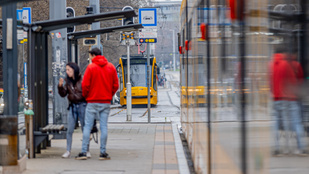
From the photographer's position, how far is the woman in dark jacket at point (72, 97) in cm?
895

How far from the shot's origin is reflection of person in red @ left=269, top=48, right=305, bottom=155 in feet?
6.51

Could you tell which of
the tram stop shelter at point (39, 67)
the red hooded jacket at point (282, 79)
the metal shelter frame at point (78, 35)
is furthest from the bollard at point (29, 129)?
the red hooded jacket at point (282, 79)

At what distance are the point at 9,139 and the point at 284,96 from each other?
206 inches

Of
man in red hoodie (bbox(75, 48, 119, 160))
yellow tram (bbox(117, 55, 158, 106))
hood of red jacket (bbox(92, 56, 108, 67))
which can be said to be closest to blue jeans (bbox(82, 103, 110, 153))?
man in red hoodie (bbox(75, 48, 119, 160))

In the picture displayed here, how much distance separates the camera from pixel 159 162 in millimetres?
8586

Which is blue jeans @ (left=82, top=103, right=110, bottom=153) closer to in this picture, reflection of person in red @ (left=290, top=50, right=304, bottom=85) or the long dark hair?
the long dark hair

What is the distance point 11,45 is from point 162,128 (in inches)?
338

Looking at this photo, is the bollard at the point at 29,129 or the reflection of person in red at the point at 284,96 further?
the bollard at the point at 29,129

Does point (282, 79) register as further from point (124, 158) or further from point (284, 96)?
point (124, 158)

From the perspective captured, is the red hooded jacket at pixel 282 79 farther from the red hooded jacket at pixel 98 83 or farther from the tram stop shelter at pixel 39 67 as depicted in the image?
the tram stop shelter at pixel 39 67

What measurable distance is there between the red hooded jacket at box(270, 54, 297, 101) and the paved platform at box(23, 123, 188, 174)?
215 inches

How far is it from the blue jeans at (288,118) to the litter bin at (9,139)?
5.00 metres

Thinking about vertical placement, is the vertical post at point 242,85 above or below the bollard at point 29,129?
above

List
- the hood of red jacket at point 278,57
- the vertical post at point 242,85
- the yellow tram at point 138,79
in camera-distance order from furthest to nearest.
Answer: the yellow tram at point 138,79 → the vertical post at point 242,85 → the hood of red jacket at point 278,57
